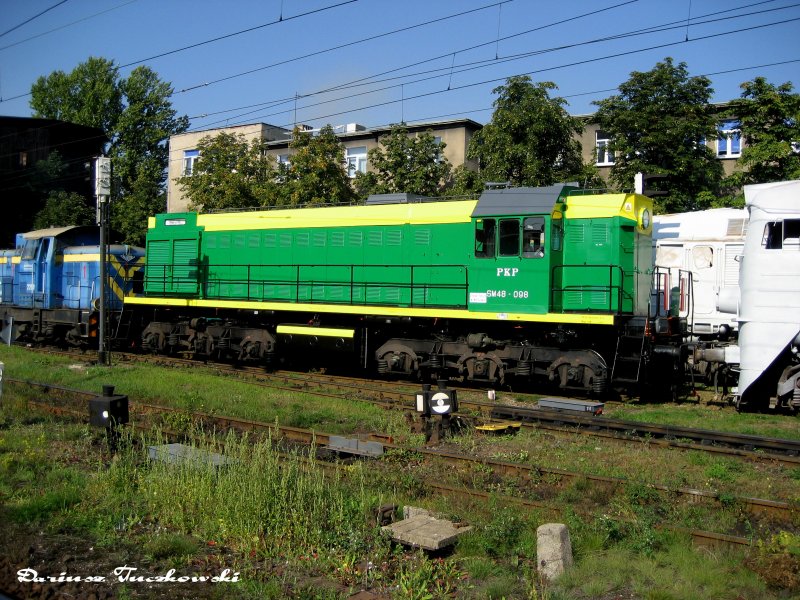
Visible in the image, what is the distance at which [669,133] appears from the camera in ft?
72.5

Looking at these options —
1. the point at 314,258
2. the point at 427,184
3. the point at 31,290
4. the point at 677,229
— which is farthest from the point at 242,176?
the point at 677,229

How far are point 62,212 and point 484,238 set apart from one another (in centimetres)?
3036

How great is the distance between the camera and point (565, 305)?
44.2 feet

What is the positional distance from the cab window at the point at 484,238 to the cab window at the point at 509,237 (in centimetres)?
21

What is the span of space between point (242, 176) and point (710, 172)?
17502mm

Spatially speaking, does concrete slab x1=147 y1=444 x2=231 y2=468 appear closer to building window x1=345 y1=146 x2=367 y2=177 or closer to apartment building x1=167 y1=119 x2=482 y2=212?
apartment building x1=167 y1=119 x2=482 y2=212

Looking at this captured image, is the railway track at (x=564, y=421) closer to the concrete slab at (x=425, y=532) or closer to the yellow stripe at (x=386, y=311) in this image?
the yellow stripe at (x=386, y=311)

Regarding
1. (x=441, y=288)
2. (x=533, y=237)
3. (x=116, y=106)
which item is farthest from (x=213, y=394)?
(x=116, y=106)

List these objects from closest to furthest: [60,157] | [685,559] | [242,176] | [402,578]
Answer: [402,578] < [685,559] < [242,176] < [60,157]

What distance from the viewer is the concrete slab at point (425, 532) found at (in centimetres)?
570

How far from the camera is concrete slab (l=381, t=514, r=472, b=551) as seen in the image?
5695 millimetres

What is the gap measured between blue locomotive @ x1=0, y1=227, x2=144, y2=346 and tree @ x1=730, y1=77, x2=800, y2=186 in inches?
729

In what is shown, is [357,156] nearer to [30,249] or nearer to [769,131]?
[30,249]

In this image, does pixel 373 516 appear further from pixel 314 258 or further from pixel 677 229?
pixel 677 229
